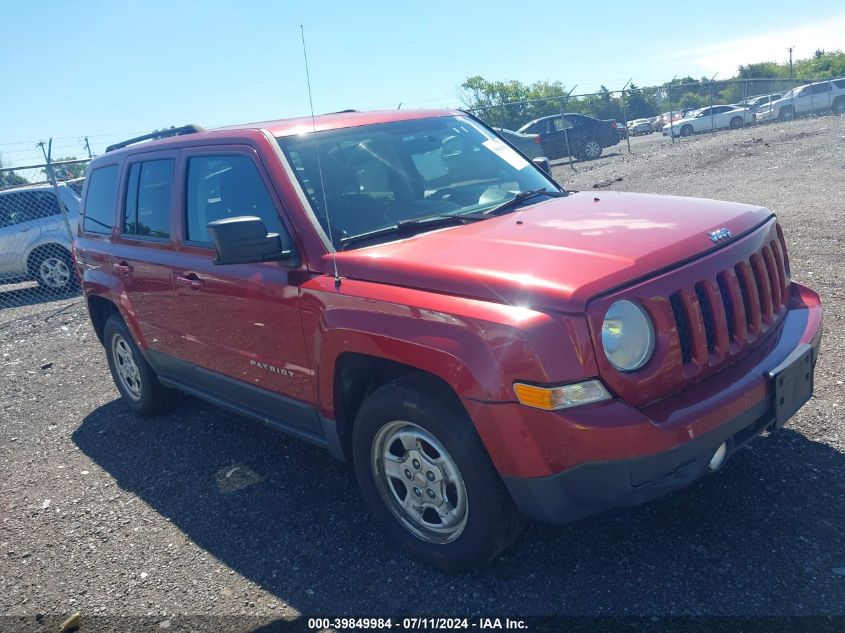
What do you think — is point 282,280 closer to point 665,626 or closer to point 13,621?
point 13,621

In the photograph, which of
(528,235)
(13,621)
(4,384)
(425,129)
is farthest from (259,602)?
(4,384)

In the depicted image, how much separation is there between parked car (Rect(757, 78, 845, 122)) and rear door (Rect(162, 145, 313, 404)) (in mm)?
30934

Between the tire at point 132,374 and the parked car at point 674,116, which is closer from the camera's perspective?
the tire at point 132,374

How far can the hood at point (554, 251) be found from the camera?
8.97 ft

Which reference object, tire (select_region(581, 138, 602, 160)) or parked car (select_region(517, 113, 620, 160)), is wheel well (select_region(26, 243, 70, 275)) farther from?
tire (select_region(581, 138, 602, 160))

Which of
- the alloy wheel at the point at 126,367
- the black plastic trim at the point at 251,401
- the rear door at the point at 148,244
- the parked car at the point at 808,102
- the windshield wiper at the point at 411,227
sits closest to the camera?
the windshield wiper at the point at 411,227

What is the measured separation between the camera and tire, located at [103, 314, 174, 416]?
5.54m

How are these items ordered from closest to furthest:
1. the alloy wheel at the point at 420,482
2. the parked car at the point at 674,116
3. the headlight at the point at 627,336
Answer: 1. the headlight at the point at 627,336
2. the alloy wheel at the point at 420,482
3. the parked car at the point at 674,116

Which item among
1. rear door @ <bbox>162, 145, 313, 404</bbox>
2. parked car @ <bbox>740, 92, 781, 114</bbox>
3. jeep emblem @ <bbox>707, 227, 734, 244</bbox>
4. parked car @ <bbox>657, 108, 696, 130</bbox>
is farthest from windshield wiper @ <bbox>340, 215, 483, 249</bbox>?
parked car @ <bbox>657, 108, 696, 130</bbox>

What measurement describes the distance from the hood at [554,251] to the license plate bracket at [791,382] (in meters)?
0.57

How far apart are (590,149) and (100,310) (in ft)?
64.6

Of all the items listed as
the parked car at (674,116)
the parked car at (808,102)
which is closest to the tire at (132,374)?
the parked car at (808,102)

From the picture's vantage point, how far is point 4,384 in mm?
7555

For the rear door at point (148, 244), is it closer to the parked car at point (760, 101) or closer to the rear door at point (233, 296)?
the rear door at point (233, 296)
